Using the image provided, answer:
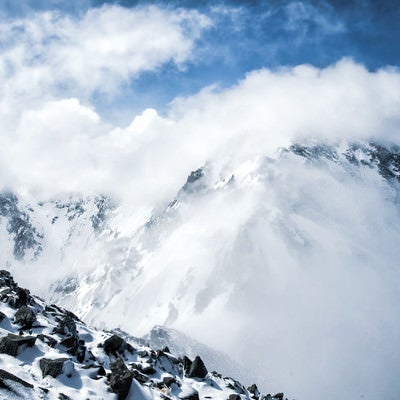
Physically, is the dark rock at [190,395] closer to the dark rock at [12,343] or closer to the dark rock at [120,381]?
the dark rock at [120,381]

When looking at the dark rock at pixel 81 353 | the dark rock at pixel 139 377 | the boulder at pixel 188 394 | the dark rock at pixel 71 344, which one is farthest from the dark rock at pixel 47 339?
the boulder at pixel 188 394

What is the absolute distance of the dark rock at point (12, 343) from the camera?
2222cm

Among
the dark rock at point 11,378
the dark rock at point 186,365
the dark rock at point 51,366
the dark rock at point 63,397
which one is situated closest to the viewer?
the dark rock at point 11,378

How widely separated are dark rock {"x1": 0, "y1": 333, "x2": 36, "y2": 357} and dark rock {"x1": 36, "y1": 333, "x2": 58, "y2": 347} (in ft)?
6.21

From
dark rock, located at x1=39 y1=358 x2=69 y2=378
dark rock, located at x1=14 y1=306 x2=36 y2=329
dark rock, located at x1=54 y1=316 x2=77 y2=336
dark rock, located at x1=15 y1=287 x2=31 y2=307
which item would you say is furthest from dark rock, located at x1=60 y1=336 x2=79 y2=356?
dark rock, located at x1=15 y1=287 x2=31 y2=307

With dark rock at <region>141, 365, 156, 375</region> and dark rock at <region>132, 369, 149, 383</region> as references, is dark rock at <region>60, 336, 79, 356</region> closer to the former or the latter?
dark rock at <region>132, 369, 149, 383</region>

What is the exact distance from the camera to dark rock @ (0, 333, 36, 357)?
22.2m

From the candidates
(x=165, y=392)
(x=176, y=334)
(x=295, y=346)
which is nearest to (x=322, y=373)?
(x=295, y=346)

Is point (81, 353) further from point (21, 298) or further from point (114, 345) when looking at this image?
point (21, 298)

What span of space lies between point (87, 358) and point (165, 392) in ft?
16.3

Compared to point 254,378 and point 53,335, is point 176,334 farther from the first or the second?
point 53,335

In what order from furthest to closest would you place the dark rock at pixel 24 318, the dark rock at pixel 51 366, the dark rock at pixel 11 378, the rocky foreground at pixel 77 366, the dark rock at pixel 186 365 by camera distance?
the dark rock at pixel 186 365
the dark rock at pixel 24 318
the dark rock at pixel 51 366
the rocky foreground at pixel 77 366
the dark rock at pixel 11 378

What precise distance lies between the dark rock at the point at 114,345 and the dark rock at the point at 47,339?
399 centimetres

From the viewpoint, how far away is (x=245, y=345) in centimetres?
17412
